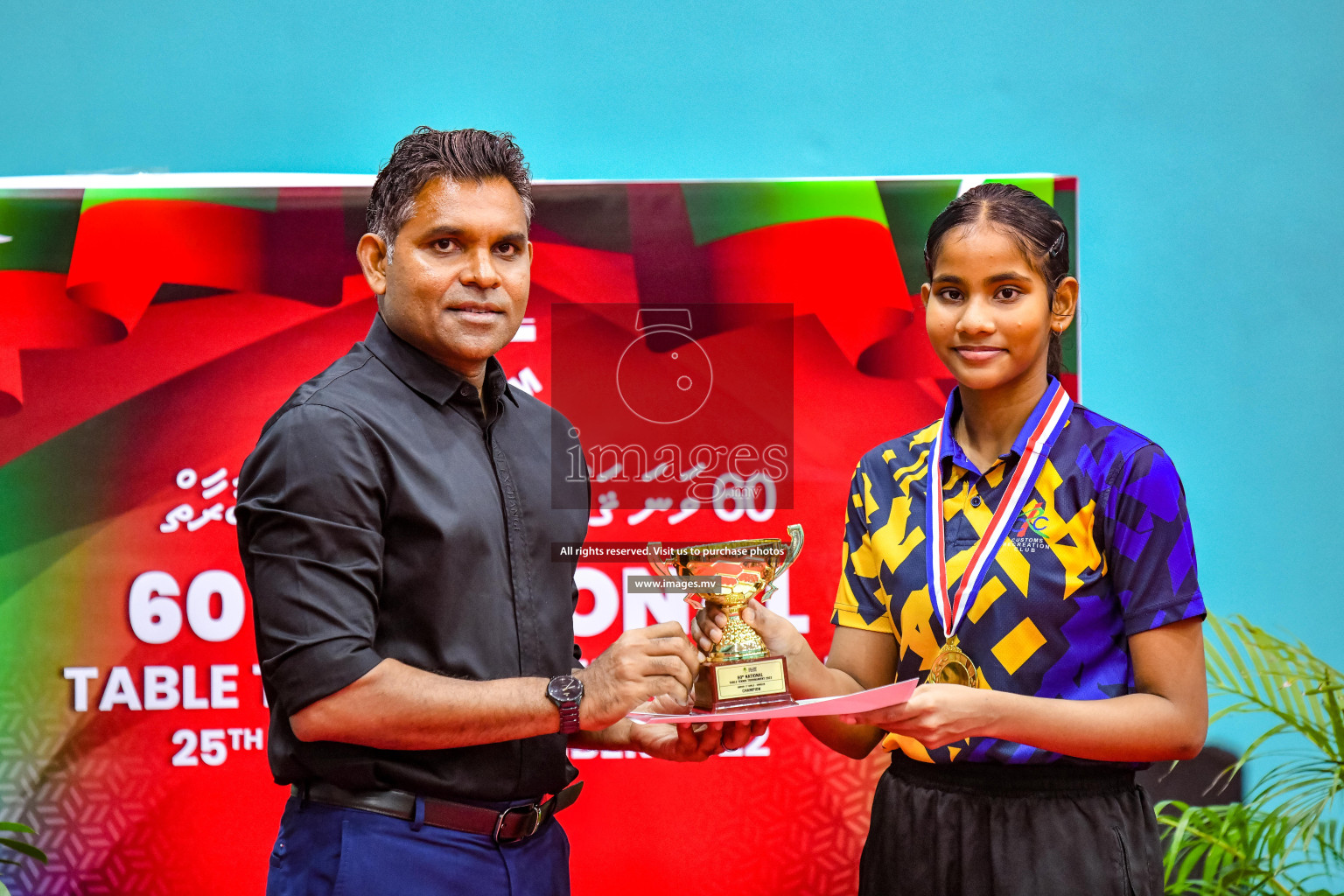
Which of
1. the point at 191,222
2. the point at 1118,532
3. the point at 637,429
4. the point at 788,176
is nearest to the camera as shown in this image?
the point at 1118,532

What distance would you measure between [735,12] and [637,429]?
4.71ft

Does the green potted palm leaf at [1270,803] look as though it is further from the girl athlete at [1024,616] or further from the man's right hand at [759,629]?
the man's right hand at [759,629]

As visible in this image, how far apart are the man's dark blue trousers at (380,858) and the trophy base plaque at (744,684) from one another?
0.41 metres

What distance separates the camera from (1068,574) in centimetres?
171

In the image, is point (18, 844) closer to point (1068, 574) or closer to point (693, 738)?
point (693, 738)

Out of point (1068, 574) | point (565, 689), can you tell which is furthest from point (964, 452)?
point (565, 689)

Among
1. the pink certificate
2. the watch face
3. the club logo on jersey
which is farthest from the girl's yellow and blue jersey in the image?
the watch face

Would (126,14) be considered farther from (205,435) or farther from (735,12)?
(735,12)

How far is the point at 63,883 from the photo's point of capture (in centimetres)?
308

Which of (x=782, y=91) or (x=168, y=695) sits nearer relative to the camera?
(x=168, y=695)

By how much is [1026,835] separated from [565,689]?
0.81 meters

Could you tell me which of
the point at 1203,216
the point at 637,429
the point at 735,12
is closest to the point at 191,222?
the point at 637,429

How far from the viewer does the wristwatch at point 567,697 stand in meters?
1.64

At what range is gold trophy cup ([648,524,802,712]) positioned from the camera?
69.7 inches
